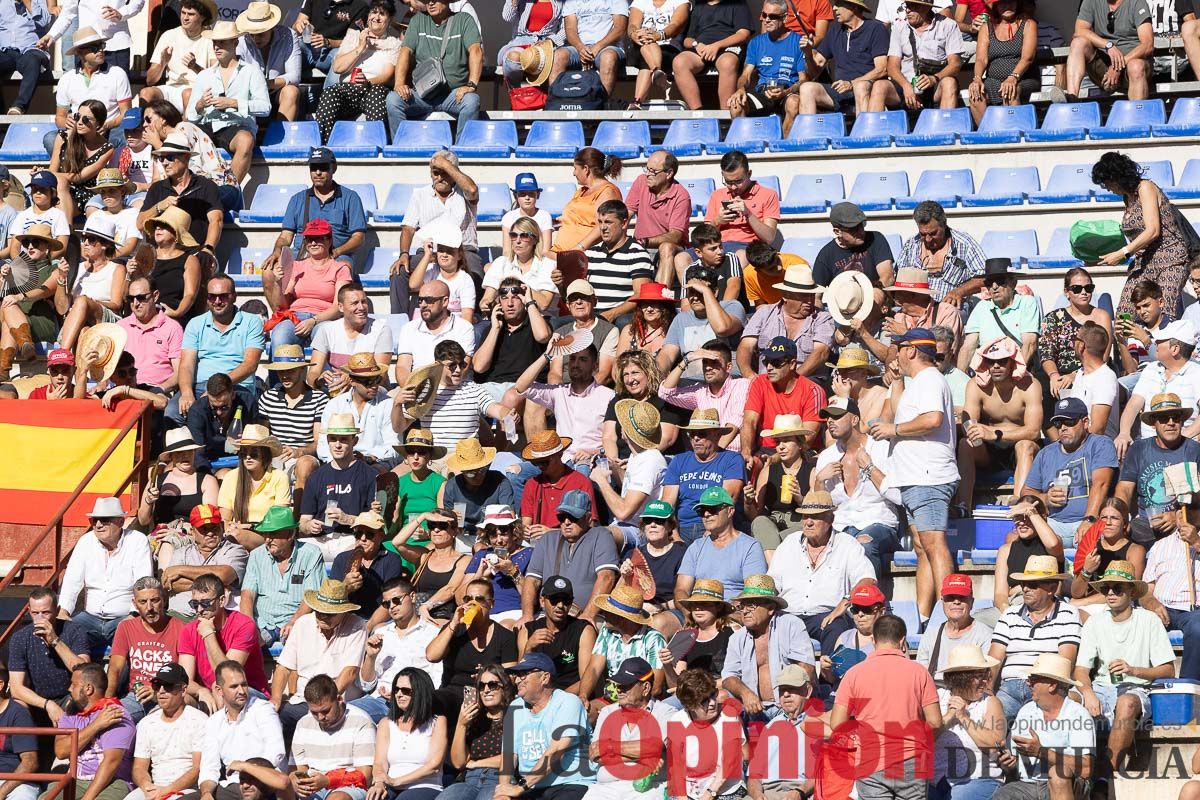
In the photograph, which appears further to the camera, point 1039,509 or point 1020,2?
point 1020,2

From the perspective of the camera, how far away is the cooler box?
9953 mm

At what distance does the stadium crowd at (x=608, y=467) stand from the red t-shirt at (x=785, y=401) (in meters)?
0.03

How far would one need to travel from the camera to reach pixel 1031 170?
15062mm

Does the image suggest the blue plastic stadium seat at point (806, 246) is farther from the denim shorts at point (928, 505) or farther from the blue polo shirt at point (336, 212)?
the denim shorts at point (928, 505)

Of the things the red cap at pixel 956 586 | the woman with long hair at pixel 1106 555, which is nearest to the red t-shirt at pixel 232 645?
the red cap at pixel 956 586

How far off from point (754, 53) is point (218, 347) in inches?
203

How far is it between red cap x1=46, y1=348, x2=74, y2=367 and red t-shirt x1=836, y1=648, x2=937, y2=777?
249 inches

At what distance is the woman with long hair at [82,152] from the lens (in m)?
15.6

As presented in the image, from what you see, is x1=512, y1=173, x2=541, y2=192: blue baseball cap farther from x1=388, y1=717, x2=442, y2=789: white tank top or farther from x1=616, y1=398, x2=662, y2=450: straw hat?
x1=388, y1=717, x2=442, y2=789: white tank top

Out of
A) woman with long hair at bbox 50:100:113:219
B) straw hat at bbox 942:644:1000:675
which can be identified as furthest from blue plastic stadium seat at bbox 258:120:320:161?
straw hat at bbox 942:644:1000:675

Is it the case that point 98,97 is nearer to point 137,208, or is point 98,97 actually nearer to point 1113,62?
point 137,208

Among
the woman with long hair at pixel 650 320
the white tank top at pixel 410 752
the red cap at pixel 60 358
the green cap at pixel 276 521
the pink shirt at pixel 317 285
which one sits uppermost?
the pink shirt at pixel 317 285

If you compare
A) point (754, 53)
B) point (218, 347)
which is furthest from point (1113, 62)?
point (218, 347)

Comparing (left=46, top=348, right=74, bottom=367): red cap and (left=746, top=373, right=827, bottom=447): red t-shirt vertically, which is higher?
(left=46, top=348, right=74, bottom=367): red cap
